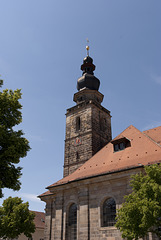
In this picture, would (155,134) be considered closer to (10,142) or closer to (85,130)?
(85,130)

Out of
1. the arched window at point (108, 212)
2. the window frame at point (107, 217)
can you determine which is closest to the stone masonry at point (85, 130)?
the window frame at point (107, 217)

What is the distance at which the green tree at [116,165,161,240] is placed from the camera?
9.14 metres

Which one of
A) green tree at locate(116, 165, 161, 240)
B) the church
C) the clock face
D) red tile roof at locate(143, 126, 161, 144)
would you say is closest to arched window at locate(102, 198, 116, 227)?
the church

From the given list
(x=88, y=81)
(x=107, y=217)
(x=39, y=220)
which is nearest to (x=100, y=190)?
(x=107, y=217)

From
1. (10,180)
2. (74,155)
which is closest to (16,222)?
(74,155)

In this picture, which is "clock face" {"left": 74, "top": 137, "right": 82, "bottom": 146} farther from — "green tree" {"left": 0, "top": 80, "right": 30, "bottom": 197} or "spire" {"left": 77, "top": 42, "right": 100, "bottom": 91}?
"green tree" {"left": 0, "top": 80, "right": 30, "bottom": 197}

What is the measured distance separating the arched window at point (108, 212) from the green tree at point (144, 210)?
409cm

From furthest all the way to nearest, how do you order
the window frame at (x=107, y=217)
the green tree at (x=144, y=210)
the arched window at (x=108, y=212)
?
the arched window at (x=108, y=212) → the window frame at (x=107, y=217) → the green tree at (x=144, y=210)

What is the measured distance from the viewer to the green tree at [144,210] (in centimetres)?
914

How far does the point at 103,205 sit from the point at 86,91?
712 inches

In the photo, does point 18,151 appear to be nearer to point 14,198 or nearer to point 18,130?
point 18,130

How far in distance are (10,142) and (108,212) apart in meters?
8.42

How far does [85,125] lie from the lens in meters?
26.6

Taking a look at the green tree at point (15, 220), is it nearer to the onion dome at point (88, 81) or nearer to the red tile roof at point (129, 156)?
the red tile roof at point (129, 156)
